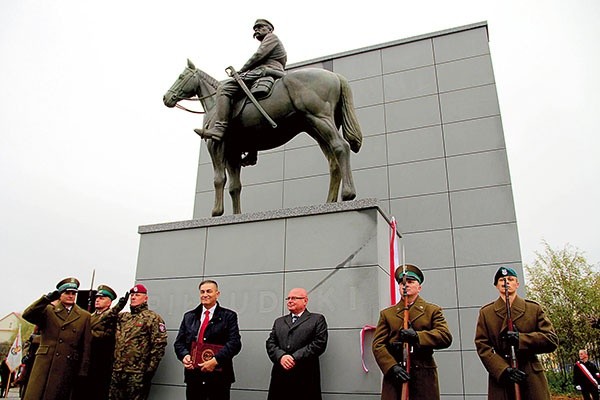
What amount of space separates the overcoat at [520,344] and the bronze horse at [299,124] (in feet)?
7.75

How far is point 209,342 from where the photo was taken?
14.6 ft

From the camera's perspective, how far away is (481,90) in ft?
35.7

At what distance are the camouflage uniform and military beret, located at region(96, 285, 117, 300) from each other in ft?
1.27

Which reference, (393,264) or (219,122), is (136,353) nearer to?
(393,264)

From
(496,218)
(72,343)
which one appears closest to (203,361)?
(72,343)

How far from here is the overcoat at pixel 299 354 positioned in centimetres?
416

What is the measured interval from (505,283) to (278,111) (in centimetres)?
346

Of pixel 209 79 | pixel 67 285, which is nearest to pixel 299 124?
pixel 209 79

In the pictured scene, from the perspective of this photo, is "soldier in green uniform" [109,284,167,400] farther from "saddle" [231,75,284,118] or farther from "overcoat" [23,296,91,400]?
"saddle" [231,75,284,118]

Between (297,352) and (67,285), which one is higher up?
(67,285)

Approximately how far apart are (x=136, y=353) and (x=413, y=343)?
2.70m

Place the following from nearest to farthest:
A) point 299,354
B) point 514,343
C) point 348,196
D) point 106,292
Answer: point 514,343
point 299,354
point 106,292
point 348,196

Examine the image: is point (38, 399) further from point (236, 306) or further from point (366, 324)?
point (366, 324)

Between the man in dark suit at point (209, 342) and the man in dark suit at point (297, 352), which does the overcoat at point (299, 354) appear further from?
the man in dark suit at point (209, 342)
